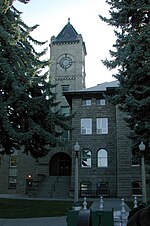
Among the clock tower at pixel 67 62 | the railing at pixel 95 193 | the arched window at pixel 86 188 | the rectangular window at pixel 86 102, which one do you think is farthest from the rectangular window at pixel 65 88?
the railing at pixel 95 193

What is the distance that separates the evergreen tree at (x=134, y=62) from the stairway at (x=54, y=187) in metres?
16.9

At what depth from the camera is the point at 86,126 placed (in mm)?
33875

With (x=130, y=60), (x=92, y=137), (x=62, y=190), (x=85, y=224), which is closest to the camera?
(x=85, y=224)

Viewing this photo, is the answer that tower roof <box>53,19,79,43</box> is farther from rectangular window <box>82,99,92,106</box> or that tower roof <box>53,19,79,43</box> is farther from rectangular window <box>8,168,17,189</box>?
rectangular window <box>8,168,17,189</box>

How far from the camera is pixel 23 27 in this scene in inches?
741

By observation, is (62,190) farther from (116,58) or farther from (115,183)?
(116,58)

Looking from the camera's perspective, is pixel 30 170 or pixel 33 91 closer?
pixel 33 91

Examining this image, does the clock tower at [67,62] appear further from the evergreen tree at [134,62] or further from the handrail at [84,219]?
the handrail at [84,219]

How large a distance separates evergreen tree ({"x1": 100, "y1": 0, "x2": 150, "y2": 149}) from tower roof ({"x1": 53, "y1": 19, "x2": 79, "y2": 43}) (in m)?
32.7

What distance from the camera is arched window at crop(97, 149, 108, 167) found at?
107ft

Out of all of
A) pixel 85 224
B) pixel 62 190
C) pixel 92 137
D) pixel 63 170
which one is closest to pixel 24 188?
pixel 63 170

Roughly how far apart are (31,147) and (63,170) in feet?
67.2

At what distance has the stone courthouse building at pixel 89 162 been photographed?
1198 inches

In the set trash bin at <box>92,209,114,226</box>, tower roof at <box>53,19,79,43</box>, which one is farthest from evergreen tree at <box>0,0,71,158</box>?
tower roof at <box>53,19,79,43</box>
